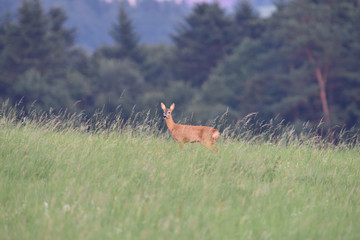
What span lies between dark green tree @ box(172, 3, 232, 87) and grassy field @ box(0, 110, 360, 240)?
3505 cm

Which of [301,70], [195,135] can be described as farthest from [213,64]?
[195,135]

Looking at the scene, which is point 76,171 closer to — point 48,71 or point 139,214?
point 139,214

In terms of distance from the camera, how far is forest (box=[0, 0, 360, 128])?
101ft

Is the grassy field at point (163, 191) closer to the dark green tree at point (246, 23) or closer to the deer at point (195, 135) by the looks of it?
the deer at point (195, 135)

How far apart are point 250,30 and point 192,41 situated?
5.90 m

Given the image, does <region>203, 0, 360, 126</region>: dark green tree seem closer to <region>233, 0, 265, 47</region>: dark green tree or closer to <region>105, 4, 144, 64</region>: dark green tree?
<region>233, 0, 265, 47</region>: dark green tree

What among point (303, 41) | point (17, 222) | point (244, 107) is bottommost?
point (244, 107)

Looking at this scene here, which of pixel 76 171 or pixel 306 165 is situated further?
pixel 306 165

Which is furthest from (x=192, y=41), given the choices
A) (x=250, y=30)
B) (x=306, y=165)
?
(x=306, y=165)

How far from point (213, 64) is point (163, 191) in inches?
1547

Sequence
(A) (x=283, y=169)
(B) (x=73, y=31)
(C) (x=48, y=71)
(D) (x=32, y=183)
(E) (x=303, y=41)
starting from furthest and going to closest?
(B) (x=73, y=31)
(C) (x=48, y=71)
(E) (x=303, y=41)
(A) (x=283, y=169)
(D) (x=32, y=183)

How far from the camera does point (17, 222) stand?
15.7 ft

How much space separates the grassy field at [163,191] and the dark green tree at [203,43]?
35.1 m

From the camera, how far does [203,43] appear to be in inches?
1725
